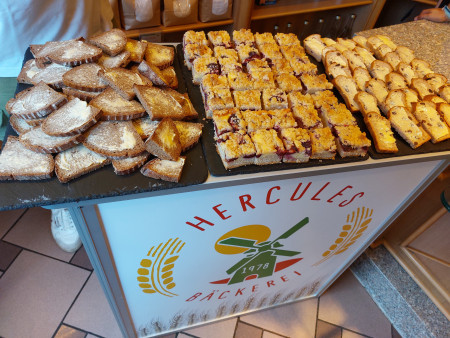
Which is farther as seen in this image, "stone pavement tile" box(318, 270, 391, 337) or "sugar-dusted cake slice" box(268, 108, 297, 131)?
"stone pavement tile" box(318, 270, 391, 337)

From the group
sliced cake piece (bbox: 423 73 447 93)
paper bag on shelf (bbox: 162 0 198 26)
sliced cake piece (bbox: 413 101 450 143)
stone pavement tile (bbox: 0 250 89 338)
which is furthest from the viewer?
paper bag on shelf (bbox: 162 0 198 26)

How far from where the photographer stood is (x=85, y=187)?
3.15 ft

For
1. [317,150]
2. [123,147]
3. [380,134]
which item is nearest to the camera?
[123,147]

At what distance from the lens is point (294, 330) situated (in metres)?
1.98

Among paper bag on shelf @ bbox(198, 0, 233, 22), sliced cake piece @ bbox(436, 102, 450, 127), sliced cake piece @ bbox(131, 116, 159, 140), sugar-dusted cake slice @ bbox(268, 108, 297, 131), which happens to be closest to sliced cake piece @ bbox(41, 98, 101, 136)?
sliced cake piece @ bbox(131, 116, 159, 140)

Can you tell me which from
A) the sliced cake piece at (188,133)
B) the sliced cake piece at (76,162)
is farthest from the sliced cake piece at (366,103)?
the sliced cake piece at (76,162)

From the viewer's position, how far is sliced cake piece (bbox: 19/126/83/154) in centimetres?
97

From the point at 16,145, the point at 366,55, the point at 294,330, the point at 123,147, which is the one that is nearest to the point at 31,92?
the point at 16,145

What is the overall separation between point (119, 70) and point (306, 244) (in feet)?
3.62

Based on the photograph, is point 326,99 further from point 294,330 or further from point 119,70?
point 294,330

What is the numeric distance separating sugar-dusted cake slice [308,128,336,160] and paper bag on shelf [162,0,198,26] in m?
1.65

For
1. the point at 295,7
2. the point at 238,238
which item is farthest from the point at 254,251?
the point at 295,7

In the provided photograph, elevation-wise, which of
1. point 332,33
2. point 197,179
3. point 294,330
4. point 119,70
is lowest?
point 294,330

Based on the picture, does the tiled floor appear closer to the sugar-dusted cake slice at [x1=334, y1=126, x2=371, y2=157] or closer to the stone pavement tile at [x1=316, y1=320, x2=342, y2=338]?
the stone pavement tile at [x1=316, y1=320, x2=342, y2=338]
